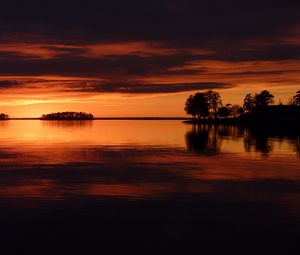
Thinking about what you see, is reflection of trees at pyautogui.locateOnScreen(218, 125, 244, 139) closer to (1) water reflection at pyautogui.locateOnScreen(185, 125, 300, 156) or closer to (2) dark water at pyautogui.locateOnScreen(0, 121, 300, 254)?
(1) water reflection at pyautogui.locateOnScreen(185, 125, 300, 156)

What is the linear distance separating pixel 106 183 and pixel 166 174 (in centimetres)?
540

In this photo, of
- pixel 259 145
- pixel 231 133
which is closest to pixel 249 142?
pixel 259 145

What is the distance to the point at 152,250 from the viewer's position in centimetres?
1466

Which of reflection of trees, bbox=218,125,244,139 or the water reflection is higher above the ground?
the water reflection

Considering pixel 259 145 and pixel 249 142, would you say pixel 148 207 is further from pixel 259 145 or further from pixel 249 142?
pixel 249 142

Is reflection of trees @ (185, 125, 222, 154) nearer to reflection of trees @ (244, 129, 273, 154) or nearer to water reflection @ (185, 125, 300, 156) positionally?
water reflection @ (185, 125, 300, 156)

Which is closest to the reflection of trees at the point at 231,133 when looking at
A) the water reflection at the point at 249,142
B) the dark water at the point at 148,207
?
the water reflection at the point at 249,142

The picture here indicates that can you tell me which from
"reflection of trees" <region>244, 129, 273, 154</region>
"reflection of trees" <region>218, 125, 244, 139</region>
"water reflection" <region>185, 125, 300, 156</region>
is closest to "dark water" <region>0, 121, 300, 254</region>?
"reflection of trees" <region>244, 129, 273, 154</region>

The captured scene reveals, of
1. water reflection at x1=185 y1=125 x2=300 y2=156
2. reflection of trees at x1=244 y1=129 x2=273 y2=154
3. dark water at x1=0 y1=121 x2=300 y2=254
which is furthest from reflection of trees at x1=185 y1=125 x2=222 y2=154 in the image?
dark water at x1=0 y1=121 x2=300 y2=254

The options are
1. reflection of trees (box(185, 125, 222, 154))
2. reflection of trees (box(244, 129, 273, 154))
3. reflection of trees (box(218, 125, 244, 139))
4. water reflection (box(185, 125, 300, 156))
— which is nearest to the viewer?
reflection of trees (box(244, 129, 273, 154))

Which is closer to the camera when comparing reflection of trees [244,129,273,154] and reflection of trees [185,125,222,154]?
reflection of trees [244,129,273,154]

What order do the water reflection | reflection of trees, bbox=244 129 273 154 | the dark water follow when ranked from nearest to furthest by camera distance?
the dark water, reflection of trees, bbox=244 129 273 154, the water reflection

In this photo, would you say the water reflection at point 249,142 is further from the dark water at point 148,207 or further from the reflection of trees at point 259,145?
the dark water at point 148,207

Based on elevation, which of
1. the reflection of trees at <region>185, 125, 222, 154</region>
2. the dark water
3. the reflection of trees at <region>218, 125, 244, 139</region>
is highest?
the dark water
